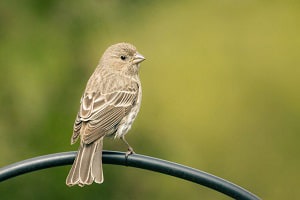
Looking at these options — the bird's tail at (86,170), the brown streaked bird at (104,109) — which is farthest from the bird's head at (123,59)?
the bird's tail at (86,170)

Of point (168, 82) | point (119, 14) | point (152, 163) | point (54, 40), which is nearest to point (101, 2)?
point (119, 14)

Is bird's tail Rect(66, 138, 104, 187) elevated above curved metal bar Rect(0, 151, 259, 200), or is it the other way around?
curved metal bar Rect(0, 151, 259, 200)

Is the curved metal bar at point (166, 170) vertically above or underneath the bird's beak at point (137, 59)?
underneath

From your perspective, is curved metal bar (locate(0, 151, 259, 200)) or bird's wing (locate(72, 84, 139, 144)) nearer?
curved metal bar (locate(0, 151, 259, 200))

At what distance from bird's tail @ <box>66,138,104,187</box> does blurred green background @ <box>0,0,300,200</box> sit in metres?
4.75

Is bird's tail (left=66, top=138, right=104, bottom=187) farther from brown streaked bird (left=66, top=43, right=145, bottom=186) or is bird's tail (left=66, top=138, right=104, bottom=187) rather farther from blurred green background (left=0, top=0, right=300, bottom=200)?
blurred green background (left=0, top=0, right=300, bottom=200)

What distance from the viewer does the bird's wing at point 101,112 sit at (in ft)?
21.8

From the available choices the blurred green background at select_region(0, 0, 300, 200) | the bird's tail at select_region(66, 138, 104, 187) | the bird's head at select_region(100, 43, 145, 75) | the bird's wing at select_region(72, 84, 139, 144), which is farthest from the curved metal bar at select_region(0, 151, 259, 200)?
the blurred green background at select_region(0, 0, 300, 200)

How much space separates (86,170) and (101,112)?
80 centimetres

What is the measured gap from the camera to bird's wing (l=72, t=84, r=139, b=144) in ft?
21.8

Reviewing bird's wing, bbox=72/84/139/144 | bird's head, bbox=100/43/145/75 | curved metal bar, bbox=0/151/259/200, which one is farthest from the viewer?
bird's head, bbox=100/43/145/75

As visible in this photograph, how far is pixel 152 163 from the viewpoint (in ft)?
17.4

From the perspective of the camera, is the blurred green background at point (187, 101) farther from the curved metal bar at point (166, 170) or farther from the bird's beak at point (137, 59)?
the curved metal bar at point (166, 170)

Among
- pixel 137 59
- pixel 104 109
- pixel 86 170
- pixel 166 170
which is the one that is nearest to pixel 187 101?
pixel 137 59
